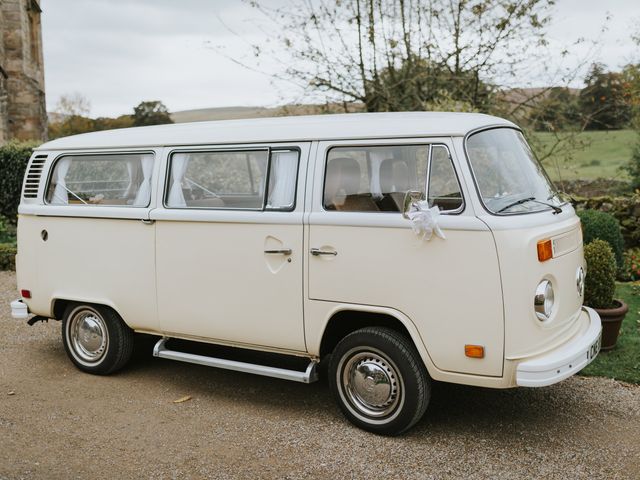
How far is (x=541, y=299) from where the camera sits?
453 centimetres

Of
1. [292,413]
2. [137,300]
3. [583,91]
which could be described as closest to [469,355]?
[292,413]

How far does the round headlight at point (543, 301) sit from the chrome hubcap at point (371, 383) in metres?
1.02

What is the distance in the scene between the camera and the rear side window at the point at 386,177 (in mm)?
4652

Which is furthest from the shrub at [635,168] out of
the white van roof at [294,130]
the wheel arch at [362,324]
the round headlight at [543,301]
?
the wheel arch at [362,324]

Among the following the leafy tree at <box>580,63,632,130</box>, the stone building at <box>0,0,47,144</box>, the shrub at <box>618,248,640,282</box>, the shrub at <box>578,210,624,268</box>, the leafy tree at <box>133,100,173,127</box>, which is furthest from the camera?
the leafy tree at <box>133,100,173,127</box>

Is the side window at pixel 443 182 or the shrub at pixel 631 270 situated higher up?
the side window at pixel 443 182

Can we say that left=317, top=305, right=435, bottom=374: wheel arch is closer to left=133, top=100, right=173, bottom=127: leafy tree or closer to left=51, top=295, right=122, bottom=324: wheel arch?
left=51, top=295, right=122, bottom=324: wheel arch

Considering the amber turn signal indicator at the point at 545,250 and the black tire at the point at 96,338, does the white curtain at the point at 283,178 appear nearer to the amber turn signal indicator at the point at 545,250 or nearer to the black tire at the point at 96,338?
the amber turn signal indicator at the point at 545,250

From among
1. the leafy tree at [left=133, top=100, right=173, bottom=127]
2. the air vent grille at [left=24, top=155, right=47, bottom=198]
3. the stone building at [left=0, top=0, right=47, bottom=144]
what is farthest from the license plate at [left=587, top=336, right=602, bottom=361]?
the leafy tree at [left=133, top=100, right=173, bottom=127]

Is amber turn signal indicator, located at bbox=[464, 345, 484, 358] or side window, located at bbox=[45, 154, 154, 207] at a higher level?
side window, located at bbox=[45, 154, 154, 207]

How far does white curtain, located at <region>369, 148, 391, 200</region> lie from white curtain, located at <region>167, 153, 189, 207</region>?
1.66 metres

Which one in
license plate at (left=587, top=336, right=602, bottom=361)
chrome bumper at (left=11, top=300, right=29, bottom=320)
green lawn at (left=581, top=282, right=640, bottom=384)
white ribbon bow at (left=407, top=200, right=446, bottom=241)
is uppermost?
white ribbon bow at (left=407, top=200, right=446, bottom=241)

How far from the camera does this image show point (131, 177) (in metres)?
6.07

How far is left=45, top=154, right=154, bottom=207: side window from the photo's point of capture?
6000 millimetres
